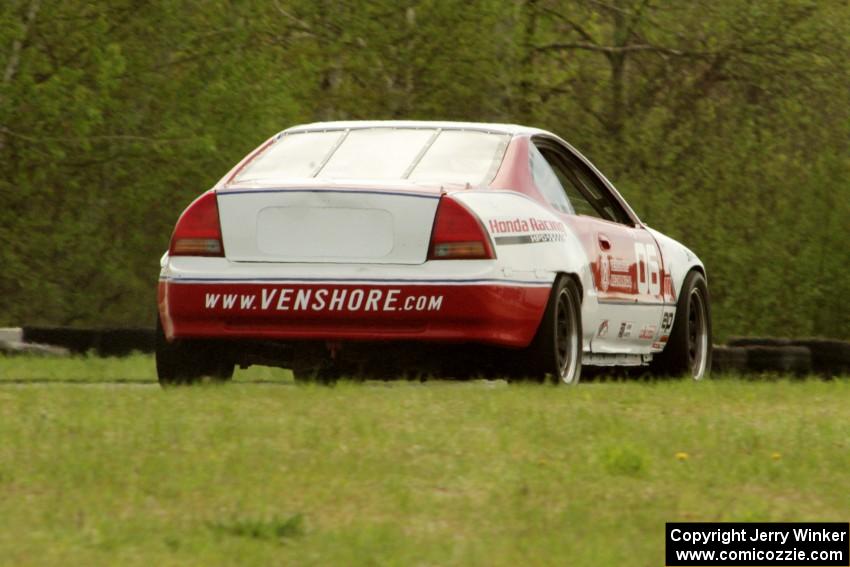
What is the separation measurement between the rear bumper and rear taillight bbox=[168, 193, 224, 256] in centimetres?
12

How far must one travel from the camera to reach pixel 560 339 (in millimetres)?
9023

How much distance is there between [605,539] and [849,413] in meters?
3.32

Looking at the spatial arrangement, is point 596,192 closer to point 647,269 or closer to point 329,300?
point 647,269

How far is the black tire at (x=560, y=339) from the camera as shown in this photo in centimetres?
863

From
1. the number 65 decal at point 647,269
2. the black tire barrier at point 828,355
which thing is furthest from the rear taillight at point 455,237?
the black tire barrier at point 828,355

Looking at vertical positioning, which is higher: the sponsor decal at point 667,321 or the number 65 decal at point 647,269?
the number 65 decal at point 647,269

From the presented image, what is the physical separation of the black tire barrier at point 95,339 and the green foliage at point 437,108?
762 centimetres

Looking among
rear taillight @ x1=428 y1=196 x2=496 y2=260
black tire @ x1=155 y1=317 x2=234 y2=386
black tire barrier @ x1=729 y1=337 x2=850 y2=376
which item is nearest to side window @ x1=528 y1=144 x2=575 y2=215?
rear taillight @ x1=428 y1=196 x2=496 y2=260

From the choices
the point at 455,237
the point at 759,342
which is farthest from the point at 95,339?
the point at 455,237

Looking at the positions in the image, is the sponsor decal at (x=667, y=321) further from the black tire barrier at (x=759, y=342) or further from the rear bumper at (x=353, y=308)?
the black tire barrier at (x=759, y=342)

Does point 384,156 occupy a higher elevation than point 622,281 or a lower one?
higher

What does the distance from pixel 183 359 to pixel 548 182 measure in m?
2.03

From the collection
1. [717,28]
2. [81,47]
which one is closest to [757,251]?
[717,28]

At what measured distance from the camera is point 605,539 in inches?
199
